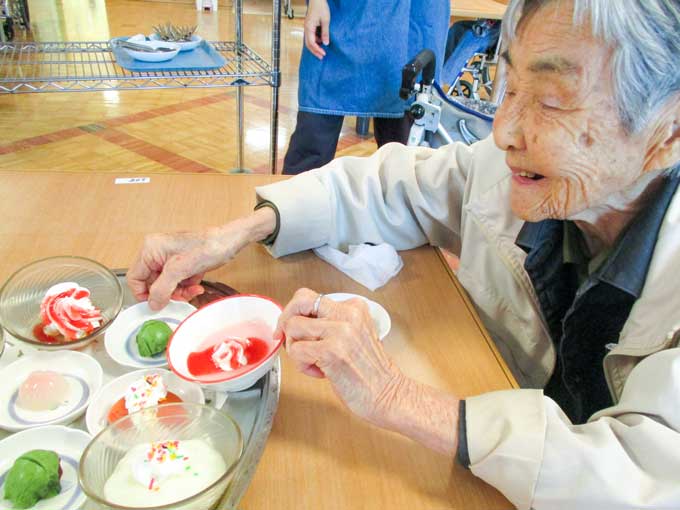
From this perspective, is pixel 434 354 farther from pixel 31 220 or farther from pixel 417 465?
pixel 31 220

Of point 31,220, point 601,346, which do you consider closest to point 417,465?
point 601,346

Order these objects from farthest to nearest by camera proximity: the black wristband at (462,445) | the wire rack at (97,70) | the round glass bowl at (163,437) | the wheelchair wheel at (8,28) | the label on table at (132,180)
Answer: the wheelchair wheel at (8,28)
the wire rack at (97,70)
the label on table at (132,180)
the black wristband at (462,445)
the round glass bowl at (163,437)

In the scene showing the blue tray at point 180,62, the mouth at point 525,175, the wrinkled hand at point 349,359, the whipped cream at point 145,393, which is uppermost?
the mouth at point 525,175

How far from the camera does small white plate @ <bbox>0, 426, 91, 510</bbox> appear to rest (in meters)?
0.52

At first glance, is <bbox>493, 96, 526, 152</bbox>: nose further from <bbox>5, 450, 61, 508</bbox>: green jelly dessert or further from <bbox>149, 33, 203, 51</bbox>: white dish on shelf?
<bbox>149, 33, 203, 51</bbox>: white dish on shelf

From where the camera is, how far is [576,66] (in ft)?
2.01

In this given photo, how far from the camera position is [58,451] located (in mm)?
571

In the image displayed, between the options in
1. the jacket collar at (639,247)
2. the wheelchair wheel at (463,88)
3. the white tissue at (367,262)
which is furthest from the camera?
the wheelchair wheel at (463,88)

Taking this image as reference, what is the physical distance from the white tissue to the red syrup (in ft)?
0.86

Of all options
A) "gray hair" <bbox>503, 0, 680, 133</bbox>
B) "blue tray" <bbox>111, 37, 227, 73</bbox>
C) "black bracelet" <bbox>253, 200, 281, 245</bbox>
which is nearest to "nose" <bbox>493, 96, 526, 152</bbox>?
"gray hair" <bbox>503, 0, 680, 133</bbox>

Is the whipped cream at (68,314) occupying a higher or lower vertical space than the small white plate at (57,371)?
higher

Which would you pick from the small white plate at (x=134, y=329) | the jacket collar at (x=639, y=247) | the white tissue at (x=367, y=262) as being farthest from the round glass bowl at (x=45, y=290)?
the jacket collar at (x=639, y=247)

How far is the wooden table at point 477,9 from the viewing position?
2.68 metres

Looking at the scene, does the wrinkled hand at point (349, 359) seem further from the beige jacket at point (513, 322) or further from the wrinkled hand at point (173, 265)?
the wrinkled hand at point (173, 265)
